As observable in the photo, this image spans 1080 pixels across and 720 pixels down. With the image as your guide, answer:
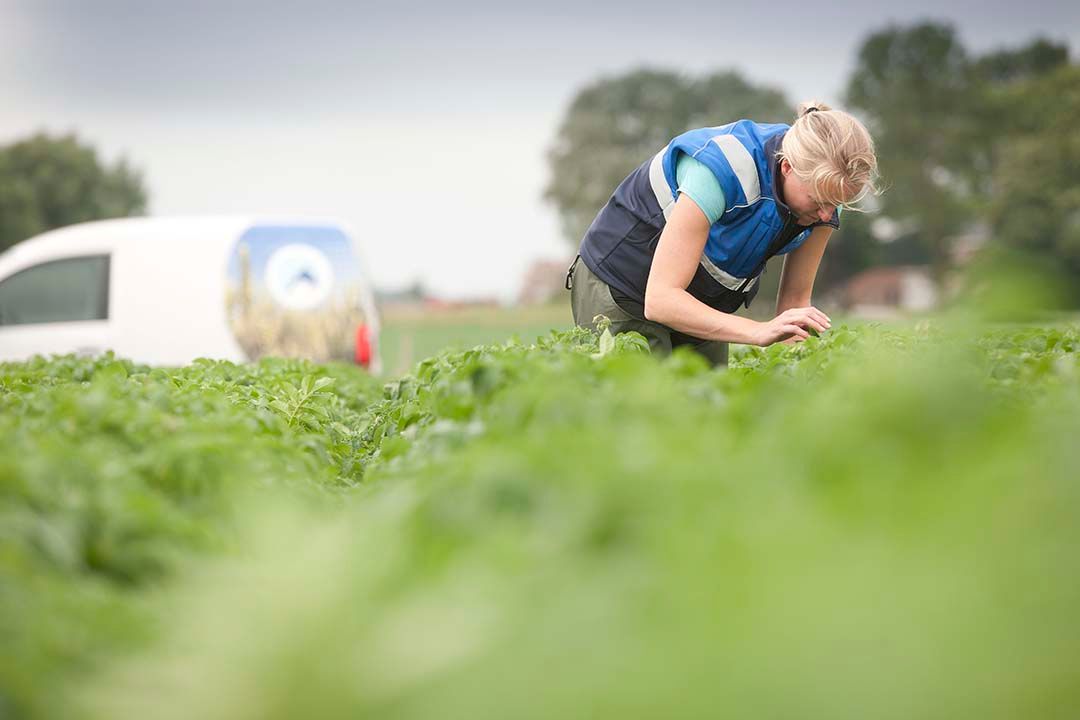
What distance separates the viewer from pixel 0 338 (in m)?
11.3

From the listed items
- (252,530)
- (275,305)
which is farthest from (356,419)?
(275,305)

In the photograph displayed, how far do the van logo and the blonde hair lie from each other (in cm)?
701

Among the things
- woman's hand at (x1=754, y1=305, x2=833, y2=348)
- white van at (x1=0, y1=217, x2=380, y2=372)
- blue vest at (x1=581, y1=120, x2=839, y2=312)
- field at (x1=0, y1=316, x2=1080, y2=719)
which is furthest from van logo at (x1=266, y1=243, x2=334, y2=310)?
field at (x1=0, y1=316, x2=1080, y2=719)

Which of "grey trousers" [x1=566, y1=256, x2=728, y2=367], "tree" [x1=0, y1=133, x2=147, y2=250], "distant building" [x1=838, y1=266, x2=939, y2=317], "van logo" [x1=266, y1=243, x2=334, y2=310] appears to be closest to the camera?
"grey trousers" [x1=566, y1=256, x2=728, y2=367]

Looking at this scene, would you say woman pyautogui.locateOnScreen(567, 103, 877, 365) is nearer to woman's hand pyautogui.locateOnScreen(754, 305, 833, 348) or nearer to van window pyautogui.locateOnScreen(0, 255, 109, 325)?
woman's hand pyautogui.locateOnScreen(754, 305, 833, 348)

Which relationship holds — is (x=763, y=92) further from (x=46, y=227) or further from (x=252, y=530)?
(x=252, y=530)

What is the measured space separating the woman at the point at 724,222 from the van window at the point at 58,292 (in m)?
6.92

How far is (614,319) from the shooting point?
582cm

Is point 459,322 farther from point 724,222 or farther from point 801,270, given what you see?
point 724,222

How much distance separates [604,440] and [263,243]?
29.2 ft

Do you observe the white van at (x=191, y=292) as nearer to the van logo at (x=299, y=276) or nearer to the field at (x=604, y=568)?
the van logo at (x=299, y=276)

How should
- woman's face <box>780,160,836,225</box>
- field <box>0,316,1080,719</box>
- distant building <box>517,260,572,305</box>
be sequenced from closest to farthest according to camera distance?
field <box>0,316,1080,719</box>, woman's face <box>780,160,836,225</box>, distant building <box>517,260,572,305</box>

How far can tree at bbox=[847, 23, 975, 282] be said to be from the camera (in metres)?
54.2

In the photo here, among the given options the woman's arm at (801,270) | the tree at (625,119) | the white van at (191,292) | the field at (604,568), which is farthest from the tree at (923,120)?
the field at (604,568)
